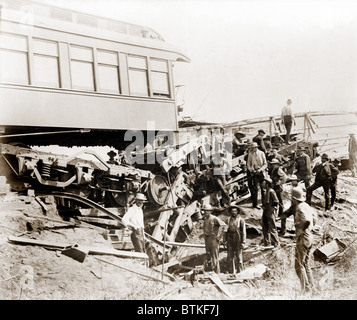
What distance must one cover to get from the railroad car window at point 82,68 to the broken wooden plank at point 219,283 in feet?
15.1

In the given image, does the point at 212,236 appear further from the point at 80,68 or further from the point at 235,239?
the point at 80,68

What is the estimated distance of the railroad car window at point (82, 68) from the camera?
8477 mm

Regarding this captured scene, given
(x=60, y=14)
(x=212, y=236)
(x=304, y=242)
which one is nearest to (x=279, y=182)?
(x=212, y=236)

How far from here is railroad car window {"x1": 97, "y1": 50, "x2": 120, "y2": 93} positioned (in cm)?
884

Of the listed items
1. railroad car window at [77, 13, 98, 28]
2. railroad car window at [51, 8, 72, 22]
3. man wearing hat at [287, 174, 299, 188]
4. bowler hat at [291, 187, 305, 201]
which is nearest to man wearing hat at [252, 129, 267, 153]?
man wearing hat at [287, 174, 299, 188]

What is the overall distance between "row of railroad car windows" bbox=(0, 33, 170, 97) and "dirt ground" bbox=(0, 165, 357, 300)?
2379 mm

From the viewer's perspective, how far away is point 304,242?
7.04 m

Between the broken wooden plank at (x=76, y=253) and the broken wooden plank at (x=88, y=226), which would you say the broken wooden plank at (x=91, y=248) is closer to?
the broken wooden plank at (x=76, y=253)

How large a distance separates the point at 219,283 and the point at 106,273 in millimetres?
2049

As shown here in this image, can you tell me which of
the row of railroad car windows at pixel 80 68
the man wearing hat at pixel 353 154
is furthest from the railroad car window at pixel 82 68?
the man wearing hat at pixel 353 154

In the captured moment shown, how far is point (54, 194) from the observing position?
8.07 metres

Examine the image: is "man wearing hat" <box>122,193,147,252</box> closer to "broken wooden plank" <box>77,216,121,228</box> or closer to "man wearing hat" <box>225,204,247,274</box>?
"broken wooden plank" <box>77,216,121,228</box>

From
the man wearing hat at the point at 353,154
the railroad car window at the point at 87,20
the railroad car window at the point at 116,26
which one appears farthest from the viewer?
the man wearing hat at the point at 353,154
